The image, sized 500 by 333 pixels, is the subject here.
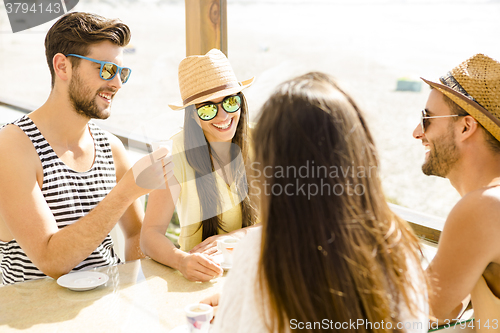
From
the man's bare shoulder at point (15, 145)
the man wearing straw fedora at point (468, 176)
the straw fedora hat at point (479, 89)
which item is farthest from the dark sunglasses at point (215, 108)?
the straw fedora hat at point (479, 89)

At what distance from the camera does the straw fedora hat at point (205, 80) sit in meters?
1.99

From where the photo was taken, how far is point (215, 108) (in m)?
1.98

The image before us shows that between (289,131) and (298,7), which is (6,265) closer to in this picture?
(289,131)

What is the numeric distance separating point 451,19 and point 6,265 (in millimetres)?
4104

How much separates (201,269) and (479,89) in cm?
112

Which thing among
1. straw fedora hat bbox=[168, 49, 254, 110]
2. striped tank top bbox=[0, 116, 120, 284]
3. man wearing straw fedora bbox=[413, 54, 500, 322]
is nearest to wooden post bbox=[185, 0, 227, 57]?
straw fedora hat bbox=[168, 49, 254, 110]

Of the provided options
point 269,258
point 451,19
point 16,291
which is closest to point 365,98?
point 269,258

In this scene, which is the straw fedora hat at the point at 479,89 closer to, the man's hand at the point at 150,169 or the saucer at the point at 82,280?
the man's hand at the point at 150,169

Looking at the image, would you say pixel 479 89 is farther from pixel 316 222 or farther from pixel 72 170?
pixel 72 170

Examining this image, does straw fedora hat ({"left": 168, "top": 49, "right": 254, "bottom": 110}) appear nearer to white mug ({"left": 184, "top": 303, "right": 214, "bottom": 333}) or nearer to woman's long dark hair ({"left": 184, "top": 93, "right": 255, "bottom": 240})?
woman's long dark hair ({"left": 184, "top": 93, "right": 255, "bottom": 240})

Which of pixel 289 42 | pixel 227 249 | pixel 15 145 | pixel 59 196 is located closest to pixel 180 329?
pixel 227 249

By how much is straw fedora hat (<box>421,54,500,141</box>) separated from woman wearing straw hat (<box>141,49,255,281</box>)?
99 cm

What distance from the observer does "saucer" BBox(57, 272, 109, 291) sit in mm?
1336

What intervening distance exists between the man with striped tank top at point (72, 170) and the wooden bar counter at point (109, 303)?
6.5 inches
